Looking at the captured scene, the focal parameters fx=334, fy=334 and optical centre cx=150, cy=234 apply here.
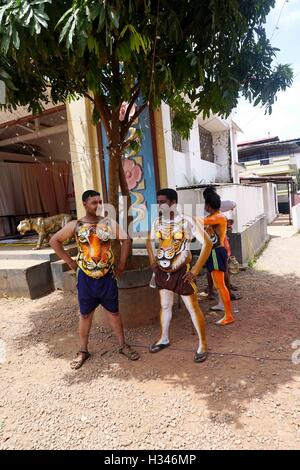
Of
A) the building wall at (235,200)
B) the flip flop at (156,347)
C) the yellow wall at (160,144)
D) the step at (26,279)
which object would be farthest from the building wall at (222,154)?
the flip flop at (156,347)

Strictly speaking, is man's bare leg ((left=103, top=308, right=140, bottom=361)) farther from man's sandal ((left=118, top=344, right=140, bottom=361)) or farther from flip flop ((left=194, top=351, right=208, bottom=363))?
flip flop ((left=194, top=351, right=208, bottom=363))

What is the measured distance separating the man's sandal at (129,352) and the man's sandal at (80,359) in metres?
0.34

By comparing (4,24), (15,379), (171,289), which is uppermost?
(4,24)

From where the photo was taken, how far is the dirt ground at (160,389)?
2.25m

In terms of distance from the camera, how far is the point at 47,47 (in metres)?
2.89

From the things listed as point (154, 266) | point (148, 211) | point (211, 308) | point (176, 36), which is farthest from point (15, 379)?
point (148, 211)

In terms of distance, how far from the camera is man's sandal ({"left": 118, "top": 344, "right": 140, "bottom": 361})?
332cm

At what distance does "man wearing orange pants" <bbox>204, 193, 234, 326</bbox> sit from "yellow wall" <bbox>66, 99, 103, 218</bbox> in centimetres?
360

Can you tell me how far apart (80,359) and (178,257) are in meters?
1.44

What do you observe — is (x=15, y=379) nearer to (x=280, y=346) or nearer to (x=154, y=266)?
(x=154, y=266)

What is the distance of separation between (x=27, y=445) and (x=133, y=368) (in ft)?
3.74

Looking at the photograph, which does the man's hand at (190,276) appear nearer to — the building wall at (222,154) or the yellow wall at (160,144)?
the yellow wall at (160,144)

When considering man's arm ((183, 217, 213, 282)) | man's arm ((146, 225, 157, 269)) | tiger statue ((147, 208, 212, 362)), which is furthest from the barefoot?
man's arm ((146, 225, 157, 269))

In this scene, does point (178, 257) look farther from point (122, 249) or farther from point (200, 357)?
point (200, 357)
